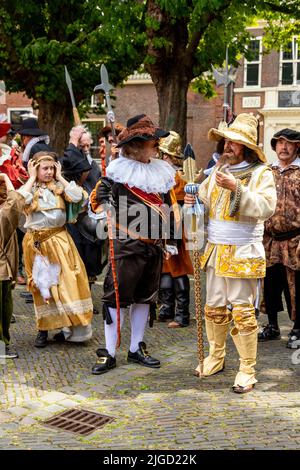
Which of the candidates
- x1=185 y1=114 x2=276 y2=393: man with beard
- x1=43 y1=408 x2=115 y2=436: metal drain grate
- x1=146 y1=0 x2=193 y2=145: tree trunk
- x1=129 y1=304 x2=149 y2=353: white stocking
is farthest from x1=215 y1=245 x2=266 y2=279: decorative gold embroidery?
x1=146 y1=0 x2=193 y2=145: tree trunk

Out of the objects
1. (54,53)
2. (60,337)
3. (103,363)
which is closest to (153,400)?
(103,363)

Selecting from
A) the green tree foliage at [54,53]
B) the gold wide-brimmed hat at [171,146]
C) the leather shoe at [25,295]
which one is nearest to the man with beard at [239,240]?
the gold wide-brimmed hat at [171,146]

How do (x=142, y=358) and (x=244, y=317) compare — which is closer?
(x=244, y=317)

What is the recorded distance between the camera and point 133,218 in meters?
4.80

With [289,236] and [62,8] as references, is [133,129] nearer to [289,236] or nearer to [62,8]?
[289,236]

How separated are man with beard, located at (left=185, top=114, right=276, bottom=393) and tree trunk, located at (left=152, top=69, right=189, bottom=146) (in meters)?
6.57

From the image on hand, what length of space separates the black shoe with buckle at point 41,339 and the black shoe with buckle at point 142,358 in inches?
35.0

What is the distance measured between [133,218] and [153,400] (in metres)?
1.36

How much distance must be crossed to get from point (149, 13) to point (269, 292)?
6094 millimetres

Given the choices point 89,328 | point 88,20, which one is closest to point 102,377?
point 89,328

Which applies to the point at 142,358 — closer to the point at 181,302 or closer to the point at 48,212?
the point at 181,302

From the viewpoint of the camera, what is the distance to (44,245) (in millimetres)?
5496

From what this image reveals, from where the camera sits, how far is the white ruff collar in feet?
15.5

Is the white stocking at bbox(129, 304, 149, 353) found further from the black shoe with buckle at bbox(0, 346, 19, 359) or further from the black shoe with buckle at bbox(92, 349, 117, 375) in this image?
the black shoe with buckle at bbox(0, 346, 19, 359)
